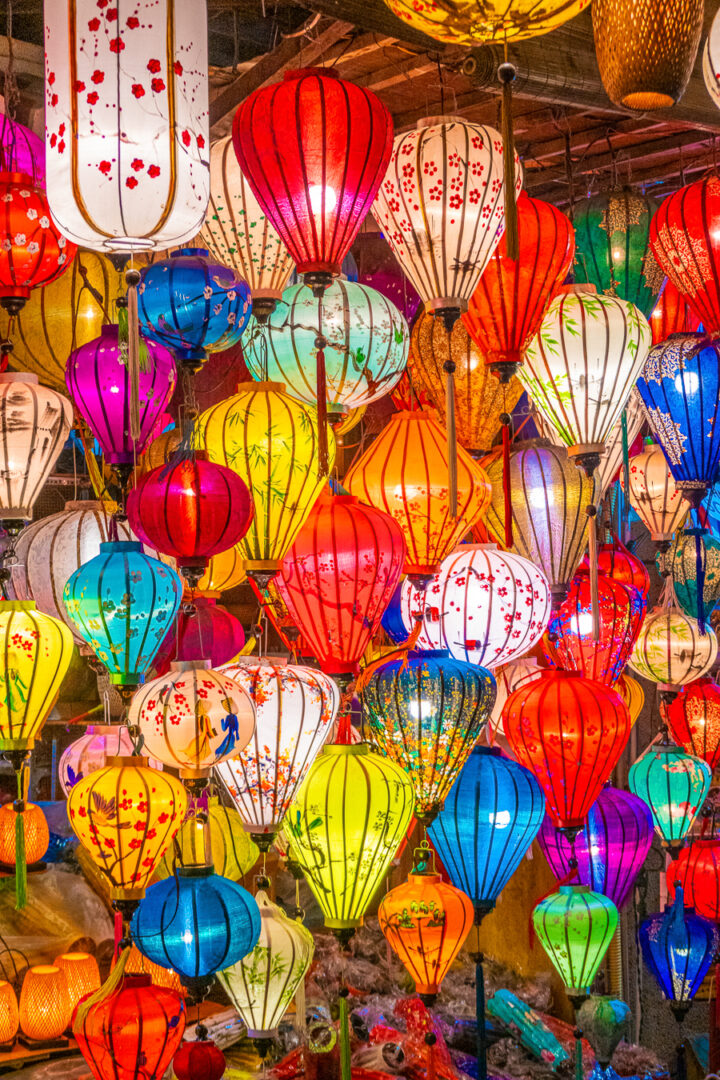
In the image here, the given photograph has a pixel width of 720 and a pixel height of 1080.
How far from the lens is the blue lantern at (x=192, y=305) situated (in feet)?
6.97

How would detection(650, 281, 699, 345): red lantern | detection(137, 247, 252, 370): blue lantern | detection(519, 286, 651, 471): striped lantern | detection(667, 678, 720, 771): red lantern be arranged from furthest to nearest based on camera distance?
detection(667, 678, 720, 771): red lantern < detection(650, 281, 699, 345): red lantern < detection(519, 286, 651, 471): striped lantern < detection(137, 247, 252, 370): blue lantern

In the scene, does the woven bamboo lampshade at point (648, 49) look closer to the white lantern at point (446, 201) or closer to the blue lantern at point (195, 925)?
the white lantern at point (446, 201)

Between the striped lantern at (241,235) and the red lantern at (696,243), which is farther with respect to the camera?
the red lantern at (696,243)

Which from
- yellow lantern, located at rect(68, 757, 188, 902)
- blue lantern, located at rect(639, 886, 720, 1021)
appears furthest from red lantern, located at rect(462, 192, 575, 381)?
blue lantern, located at rect(639, 886, 720, 1021)

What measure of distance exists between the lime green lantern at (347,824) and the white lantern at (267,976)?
0.26m

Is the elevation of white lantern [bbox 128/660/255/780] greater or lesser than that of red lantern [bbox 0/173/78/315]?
lesser

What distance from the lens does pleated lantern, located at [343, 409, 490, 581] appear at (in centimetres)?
254

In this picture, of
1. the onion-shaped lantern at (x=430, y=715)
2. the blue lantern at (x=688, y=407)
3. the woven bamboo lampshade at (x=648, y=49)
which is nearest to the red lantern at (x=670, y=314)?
the blue lantern at (x=688, y=407)

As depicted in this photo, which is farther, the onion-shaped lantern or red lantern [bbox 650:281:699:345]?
red lantern [bbox 650:281:699:345]

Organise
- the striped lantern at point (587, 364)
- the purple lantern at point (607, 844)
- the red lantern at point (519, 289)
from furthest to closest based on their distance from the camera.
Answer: the purple lantern at point (607, 844) → the striped lantern at point (587, 364) → the red lantern at point (519, 289)

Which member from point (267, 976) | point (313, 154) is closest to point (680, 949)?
point (267, 976)

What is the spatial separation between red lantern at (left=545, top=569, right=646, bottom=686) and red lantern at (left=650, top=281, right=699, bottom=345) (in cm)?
75

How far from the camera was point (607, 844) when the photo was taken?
3217mm

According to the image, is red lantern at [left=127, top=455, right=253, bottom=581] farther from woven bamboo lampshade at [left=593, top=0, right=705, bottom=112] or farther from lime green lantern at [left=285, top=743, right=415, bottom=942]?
woven bamboo lampshade at [left=593, top=0, right=705, bottom=112]
